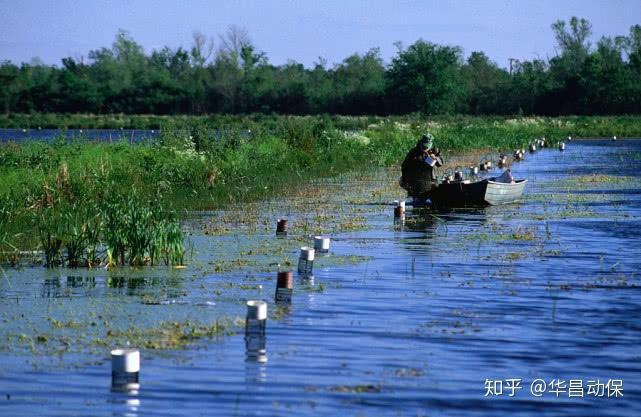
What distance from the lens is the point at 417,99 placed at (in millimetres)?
118125

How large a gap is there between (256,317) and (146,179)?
18.4 m

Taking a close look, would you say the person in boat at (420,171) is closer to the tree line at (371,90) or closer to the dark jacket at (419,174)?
the dark jacket at (419,174)

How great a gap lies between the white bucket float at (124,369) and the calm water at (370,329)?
0.49ft

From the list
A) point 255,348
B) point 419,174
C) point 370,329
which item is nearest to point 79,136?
point 419,174

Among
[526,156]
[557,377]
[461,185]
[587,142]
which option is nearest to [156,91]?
[587,142]

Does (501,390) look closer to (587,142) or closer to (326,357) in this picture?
(326,357)

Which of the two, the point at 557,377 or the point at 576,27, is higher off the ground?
the point at 576,27

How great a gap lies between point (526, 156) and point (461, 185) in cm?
3577

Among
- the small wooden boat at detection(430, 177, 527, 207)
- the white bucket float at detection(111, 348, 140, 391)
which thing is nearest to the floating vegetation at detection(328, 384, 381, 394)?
the white bucket float at detection(111, 348, 140, 391)

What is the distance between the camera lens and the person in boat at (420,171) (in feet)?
106

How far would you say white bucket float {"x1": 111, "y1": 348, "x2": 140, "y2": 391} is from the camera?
1183 cm

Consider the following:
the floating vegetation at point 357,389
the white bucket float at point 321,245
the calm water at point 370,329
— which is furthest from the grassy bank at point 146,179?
the floating vegetation at point 357,389

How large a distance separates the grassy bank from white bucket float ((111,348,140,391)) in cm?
789

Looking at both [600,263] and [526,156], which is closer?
[600,263]
